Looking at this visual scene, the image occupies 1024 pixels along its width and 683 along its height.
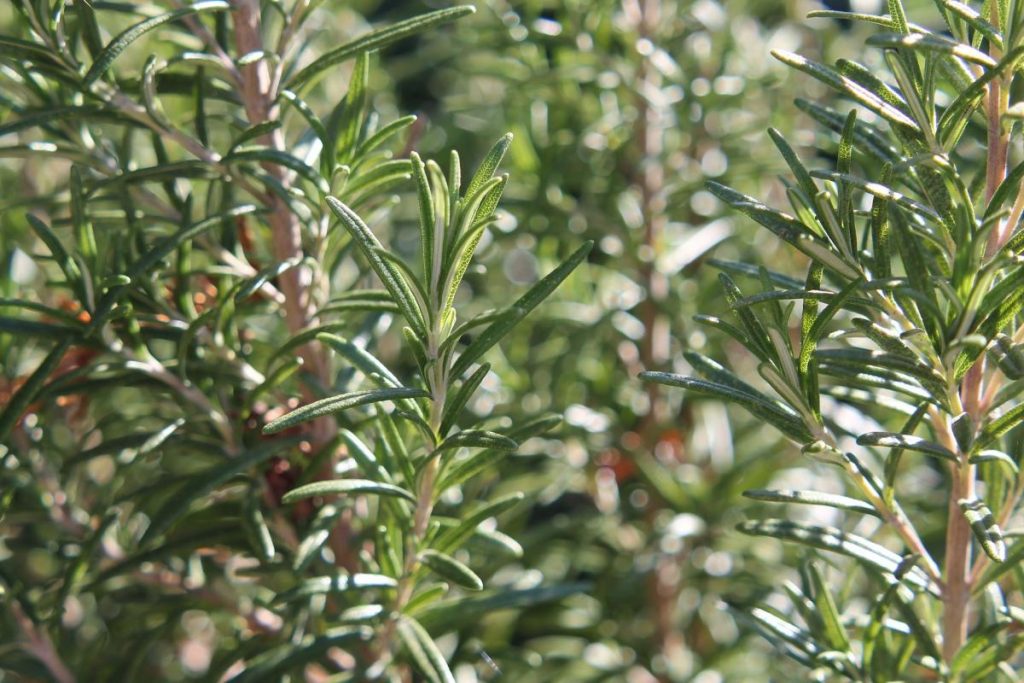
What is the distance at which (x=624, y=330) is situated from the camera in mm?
1055

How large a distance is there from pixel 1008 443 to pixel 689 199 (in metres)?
0.46

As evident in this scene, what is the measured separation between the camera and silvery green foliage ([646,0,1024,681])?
1.75 ft

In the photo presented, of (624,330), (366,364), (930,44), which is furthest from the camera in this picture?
(624,330)

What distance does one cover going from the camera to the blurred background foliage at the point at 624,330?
995mm

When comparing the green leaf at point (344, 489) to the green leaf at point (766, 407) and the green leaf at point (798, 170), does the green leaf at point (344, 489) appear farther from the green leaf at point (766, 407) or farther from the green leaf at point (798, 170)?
the green leaf at point (798, 170)

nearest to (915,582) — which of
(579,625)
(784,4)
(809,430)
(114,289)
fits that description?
(809,430)

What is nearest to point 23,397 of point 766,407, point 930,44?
point 766,407

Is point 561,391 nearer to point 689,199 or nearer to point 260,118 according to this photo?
point 689,199

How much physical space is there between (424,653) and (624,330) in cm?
48

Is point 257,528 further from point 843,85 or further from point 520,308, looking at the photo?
point 843,85

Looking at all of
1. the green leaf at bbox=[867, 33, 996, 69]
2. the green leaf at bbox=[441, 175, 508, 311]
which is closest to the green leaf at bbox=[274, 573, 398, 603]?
the green leaf at bbox=[441, 175, 508, 311]

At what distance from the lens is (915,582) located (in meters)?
0.65

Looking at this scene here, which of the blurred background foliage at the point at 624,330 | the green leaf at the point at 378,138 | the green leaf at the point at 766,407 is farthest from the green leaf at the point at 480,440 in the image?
the blurred background foliage at the point at 624,330

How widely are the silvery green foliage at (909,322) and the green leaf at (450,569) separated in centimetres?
18
